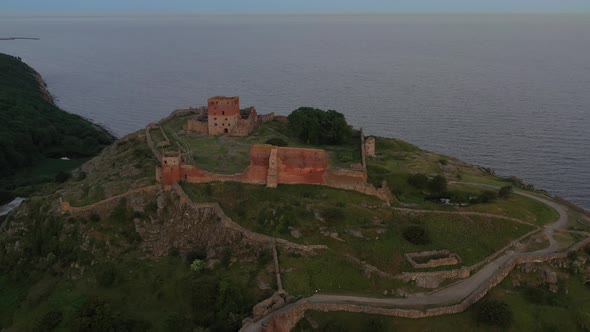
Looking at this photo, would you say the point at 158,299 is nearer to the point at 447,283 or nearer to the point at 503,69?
the point at 447,283

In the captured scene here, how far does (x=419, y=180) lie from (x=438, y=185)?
2069mm

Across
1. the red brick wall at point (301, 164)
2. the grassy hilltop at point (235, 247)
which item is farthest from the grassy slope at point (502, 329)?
the red brick wall at point (301, 164)

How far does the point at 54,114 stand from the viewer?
12231cm

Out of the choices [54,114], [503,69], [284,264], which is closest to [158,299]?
[284,264]

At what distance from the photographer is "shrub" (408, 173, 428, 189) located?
56375mm

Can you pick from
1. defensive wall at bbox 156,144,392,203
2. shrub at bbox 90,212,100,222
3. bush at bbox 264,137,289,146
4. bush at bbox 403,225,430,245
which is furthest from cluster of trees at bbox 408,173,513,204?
shrub at bbox 90,212,100,222

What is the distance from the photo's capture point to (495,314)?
1486 inches

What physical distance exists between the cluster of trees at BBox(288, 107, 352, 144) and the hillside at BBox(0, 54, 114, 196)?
38.2 meters

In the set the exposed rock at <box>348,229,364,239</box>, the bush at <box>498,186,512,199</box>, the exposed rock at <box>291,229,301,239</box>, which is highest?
the bush at <box>498,186,512,199</box>

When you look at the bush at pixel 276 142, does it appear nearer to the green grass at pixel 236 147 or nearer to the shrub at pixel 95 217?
the green grass at pixel 236 147

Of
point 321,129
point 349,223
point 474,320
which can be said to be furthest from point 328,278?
point 321,129

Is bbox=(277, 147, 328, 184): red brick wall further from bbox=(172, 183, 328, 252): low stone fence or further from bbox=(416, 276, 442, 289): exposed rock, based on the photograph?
bbox=(416, 276, 442, 289): exposed rock

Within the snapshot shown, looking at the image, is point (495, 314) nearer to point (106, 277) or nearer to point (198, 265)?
point (198, 265)

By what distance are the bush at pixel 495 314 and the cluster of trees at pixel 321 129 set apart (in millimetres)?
35239
